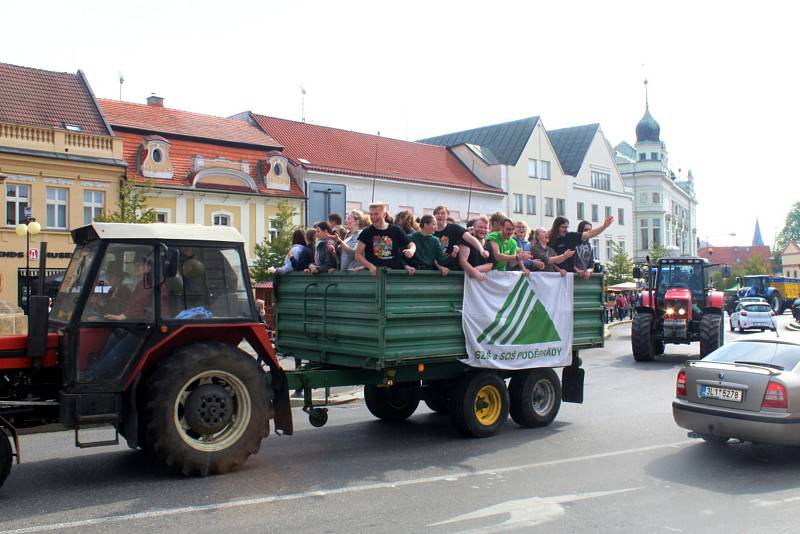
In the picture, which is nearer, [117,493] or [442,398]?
[117,493]

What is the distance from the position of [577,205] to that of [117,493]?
52223 mm

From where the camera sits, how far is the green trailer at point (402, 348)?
25.9 feet

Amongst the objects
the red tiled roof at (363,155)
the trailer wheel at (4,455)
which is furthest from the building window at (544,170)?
the trailer wheel at (4,455)

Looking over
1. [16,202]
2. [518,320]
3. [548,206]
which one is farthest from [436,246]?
[548,206]

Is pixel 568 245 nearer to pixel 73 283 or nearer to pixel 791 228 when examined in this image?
pixel 73 283

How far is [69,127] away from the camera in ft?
95.8

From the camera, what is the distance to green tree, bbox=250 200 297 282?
31.2m

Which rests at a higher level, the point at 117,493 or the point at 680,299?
the point at 680,299

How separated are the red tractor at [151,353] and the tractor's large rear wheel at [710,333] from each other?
13.9m

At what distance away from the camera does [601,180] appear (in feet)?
194

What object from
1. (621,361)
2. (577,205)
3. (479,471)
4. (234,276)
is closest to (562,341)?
(479,471)

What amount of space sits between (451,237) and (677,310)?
40.6 feet

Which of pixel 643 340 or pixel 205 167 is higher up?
pixel 205 167

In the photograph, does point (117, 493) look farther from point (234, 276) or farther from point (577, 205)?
point (577, 205)
